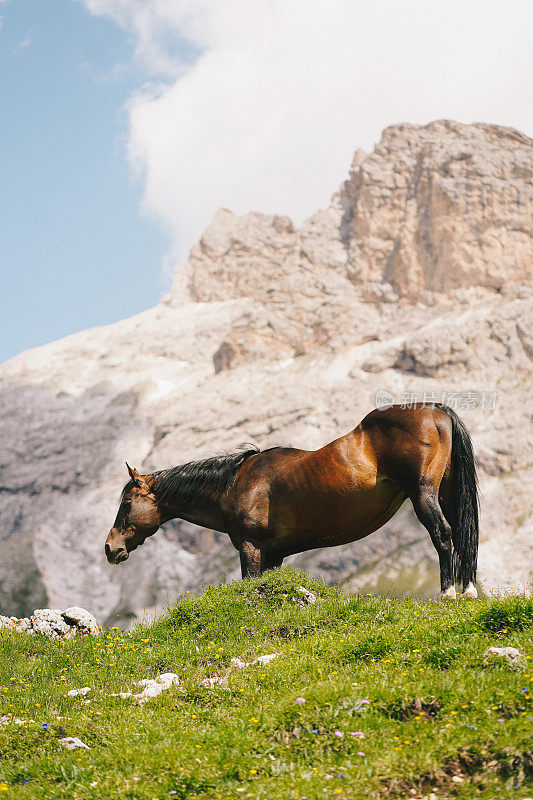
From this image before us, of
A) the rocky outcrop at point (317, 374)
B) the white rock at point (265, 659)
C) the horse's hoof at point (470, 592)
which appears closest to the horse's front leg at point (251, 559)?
the white rock at point (265, 659)

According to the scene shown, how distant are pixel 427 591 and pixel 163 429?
44.8 metres

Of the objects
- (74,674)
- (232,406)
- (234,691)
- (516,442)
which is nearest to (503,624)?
(234,691)

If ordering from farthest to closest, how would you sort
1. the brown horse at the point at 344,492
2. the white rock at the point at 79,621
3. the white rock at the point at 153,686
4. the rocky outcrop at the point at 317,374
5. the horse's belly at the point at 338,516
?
the rocky outcrop at the point at 317,374 → the white rock at the point at 79,621 → the horse's belly at the point at 338,516 → the brown horse at the point at 344,492 → the white rock at the point at 153,686

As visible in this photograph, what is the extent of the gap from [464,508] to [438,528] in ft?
2.53

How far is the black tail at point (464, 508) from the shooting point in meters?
10.7

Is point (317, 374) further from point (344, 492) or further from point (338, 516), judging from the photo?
point (344, 492)

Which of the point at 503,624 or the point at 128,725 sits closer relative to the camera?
the point at 128,725

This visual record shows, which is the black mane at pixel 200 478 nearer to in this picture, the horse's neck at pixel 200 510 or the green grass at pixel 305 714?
the horse's neck at pixel 200 510

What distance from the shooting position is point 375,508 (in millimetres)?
11188

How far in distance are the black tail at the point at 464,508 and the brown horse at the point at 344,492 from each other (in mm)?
15

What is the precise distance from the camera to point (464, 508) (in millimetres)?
10781

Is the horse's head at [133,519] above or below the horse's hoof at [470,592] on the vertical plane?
above

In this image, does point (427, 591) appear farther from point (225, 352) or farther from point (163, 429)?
point (225, 352)

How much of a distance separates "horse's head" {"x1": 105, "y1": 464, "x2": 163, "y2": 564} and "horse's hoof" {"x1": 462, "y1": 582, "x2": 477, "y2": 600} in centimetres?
521
